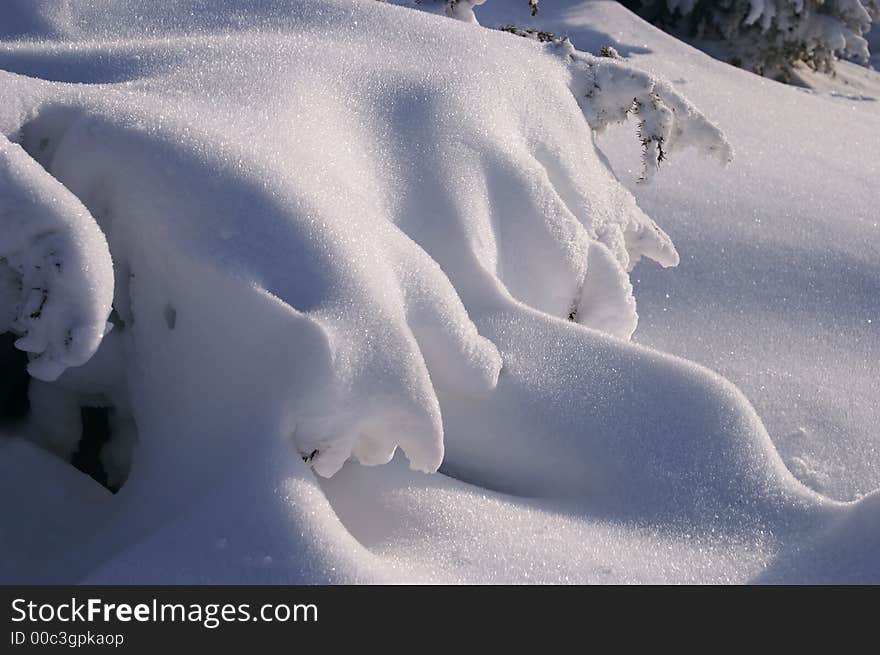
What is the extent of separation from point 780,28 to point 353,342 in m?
5.47

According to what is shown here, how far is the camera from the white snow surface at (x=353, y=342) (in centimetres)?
149

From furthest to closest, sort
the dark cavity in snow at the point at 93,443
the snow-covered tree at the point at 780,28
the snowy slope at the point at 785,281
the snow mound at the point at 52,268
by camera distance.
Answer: the snow-covered tree at the point at 780,28, the snowy slope at the point at 785,281, the dark cavity in snow at the point at 93,443, the snow mound at the point at 52,268

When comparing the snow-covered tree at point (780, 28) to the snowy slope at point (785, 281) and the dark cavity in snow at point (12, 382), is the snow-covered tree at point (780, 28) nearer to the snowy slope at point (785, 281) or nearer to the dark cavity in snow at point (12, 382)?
the snowy slope at point (785, 281)

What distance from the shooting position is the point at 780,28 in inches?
244

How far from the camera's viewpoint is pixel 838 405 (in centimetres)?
243

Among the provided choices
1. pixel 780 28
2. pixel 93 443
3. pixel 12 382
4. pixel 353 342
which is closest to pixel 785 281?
pixel 353 342

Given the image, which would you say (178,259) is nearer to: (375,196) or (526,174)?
(375,196)

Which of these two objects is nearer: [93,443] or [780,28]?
[93,443]

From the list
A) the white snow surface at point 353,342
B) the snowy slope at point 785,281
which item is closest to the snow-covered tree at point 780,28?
the snowy slope at point 785,281

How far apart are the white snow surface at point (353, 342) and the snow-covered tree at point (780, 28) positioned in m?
4.35

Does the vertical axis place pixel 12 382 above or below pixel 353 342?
below

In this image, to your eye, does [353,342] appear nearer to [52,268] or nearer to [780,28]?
[52,268]

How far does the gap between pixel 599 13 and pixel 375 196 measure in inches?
166

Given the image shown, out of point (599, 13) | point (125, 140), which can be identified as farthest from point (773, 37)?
point (125, 140)
